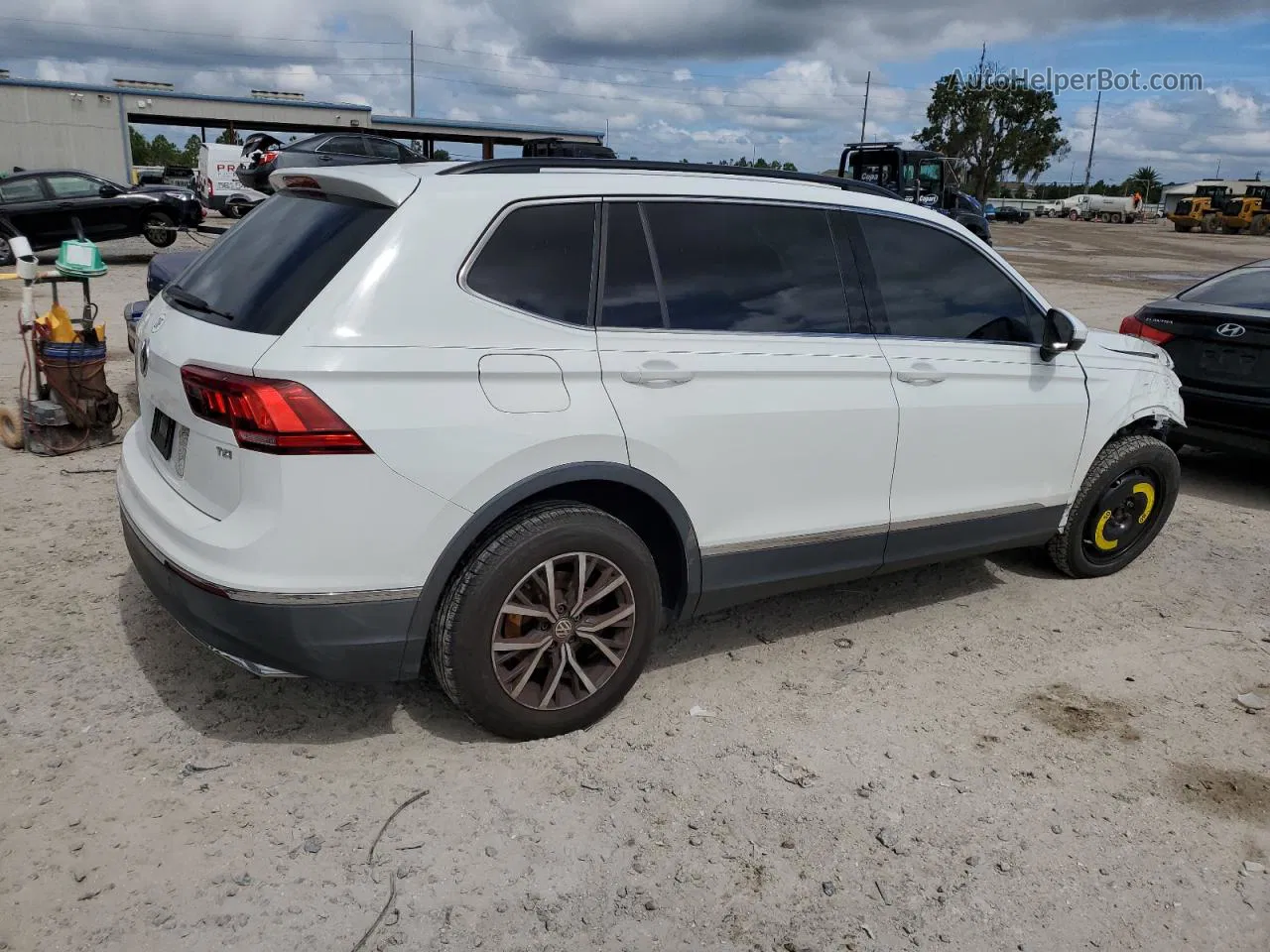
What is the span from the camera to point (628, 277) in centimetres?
330

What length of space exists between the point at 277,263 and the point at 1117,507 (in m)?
4.10

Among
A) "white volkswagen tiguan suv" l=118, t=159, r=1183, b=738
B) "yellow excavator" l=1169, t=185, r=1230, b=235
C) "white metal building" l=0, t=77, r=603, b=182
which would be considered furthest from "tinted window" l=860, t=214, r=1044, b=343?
"yellow excavator" l=1169, t=185, r=1230, b=235

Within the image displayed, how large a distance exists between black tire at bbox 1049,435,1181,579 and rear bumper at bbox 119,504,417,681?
339cm

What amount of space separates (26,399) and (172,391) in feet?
12.8

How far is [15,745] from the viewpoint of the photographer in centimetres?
315

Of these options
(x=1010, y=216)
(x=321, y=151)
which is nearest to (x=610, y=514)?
(x=321, y=151)

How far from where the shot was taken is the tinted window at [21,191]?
16281 millimetres

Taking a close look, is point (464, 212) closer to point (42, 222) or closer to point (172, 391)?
point (172, 391)

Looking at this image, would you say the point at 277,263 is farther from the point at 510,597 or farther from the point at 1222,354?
the point at 1222,354

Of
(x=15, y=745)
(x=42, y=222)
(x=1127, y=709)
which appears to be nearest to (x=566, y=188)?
(x=15, y=745)

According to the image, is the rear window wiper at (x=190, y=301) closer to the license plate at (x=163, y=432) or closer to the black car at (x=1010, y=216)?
the license plate at (x=163, y=432)

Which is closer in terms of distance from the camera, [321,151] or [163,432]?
[163,432]

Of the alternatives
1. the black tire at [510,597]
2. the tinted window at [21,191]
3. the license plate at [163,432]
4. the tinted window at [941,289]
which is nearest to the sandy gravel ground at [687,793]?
the black tire at [510,597]

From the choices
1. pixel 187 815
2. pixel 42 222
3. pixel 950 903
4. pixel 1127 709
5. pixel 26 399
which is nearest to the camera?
pixel 950 903
